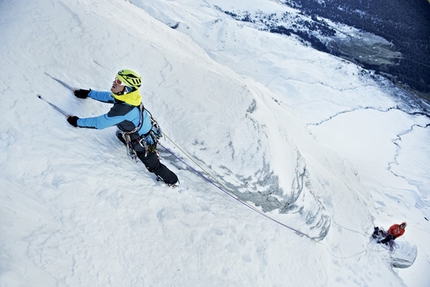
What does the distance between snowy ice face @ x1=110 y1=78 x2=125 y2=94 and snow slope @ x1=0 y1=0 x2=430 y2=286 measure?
1247mm

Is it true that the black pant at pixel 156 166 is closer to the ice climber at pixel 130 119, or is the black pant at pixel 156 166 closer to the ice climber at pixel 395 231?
the ice climber at pixel 130 119

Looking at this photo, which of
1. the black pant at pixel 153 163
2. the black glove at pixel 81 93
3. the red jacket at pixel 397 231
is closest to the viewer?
the black pant at pixel 153 163

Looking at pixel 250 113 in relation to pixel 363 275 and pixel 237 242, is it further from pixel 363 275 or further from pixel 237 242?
pixel 363 275

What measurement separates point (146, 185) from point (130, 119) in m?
1.32

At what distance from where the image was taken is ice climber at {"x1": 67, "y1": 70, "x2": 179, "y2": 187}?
126 inches

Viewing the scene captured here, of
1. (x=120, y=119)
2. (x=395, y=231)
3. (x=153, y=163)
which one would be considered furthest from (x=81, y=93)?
(x=395, y=231)

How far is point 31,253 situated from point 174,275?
1.87 metres

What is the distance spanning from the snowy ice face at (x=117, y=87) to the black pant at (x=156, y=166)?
107 centimetres

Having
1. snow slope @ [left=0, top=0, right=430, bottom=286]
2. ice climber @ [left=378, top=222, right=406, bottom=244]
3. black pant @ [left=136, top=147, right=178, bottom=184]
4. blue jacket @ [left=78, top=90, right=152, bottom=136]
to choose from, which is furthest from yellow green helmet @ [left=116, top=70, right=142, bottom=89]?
ice climber @ [left=378, top=222, right=406, bottom=244]

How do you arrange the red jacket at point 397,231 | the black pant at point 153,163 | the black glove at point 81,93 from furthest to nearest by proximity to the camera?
the red jacket at point 397,231
the black glove at point 81,93
the black pant at point 153,163

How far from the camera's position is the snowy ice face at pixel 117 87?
3.17m

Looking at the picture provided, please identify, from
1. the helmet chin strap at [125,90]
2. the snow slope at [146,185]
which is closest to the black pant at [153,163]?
the snow slope at [146,185]

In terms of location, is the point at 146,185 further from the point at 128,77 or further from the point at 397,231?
the point at 397,231

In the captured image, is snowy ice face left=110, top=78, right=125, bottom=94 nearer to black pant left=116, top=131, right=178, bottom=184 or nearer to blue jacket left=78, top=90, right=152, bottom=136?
blue jacket left=78, top=90, right=152, bottom=136
